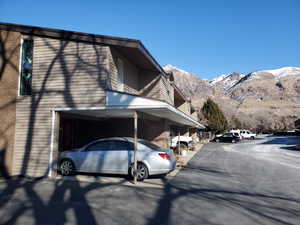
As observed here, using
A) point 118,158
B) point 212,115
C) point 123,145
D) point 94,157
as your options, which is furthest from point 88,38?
point 212,115

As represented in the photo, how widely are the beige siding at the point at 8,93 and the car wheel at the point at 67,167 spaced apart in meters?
1.93

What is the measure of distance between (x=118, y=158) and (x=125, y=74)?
4.78 metres

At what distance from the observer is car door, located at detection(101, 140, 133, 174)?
8992 millimetres

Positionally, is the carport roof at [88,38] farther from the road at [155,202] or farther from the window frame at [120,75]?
the road at [155,202]

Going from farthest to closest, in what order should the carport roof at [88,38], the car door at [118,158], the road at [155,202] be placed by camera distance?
the carport roof at [88,38]
the car door at [118,158]
the road at [155,202]

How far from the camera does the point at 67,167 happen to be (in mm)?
9711

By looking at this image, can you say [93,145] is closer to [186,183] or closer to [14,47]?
[186,183]

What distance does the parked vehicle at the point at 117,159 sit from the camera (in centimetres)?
879

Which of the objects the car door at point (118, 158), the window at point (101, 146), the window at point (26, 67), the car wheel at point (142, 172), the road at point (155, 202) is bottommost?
the road at point (155, 202)

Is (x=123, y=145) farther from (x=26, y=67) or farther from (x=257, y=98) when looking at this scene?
(x=257, y=98)

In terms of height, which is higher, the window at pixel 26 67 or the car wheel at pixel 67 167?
the window at pixel 26 67

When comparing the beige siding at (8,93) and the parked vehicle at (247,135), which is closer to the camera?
the beige siding at (8,93)

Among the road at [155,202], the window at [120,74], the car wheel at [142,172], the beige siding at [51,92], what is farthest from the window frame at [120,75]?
the road at [155,202]

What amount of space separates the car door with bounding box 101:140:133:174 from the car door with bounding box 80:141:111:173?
6.9 inches
